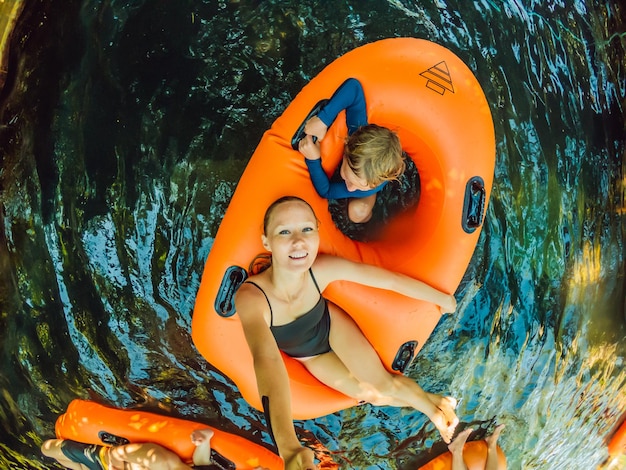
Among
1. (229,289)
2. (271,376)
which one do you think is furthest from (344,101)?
(271,376)

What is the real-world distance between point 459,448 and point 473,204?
106 centimetres

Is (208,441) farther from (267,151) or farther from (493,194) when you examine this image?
(493,194)

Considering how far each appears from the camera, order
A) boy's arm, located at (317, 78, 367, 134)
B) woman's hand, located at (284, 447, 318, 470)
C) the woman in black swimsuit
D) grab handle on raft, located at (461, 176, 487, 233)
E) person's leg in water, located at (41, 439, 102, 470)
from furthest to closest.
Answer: person's leg in water, located at (41, 439, 102, 470), grab handle on raft, located at (461, 176, 487, 233), boy's arm, located at (317, 78, 367, 134), the woman in black swimsuit, woman's hand, located at (284, 447, 318, 470)

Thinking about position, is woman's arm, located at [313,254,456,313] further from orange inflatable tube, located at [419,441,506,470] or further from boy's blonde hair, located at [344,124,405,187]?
orange inflatable tube, located at [419,441,506,470]

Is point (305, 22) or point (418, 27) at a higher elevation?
point (418, 27)

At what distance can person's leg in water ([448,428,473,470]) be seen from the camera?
88.3 inches

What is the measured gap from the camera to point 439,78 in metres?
1.84

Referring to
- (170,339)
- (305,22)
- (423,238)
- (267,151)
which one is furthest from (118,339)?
(305,22)

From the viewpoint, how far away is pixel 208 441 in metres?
2.10

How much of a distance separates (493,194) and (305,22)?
0.96m

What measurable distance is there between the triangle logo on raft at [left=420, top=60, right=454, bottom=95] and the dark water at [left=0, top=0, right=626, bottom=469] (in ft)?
0.77

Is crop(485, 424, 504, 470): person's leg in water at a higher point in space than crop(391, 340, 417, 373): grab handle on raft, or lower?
lower

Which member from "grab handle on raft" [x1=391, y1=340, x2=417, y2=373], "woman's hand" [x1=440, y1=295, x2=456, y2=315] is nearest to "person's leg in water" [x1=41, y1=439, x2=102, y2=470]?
"grab handle on raft" [x1=391, y1=340, x2=417, y2=373]

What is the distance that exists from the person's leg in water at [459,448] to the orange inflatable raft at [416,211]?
506 mm
